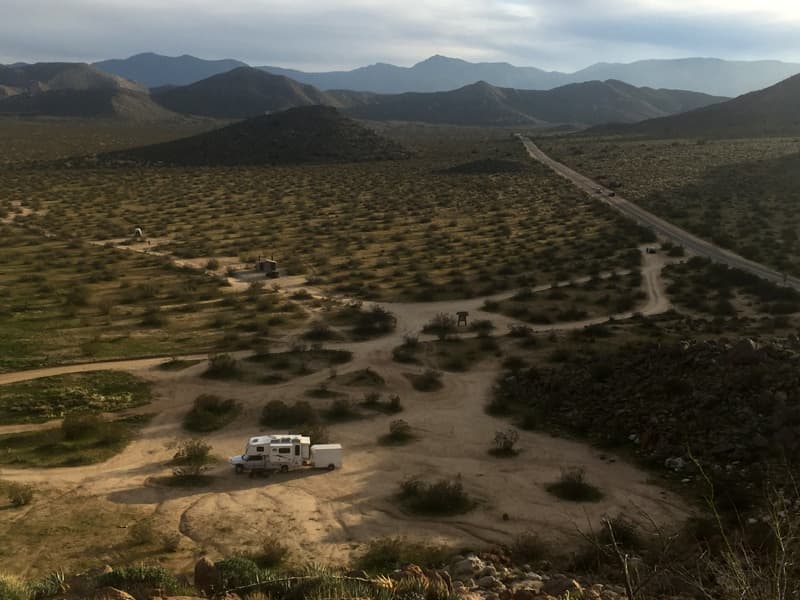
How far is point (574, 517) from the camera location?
16719 millimetres

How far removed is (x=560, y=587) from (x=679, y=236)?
46.9 meters

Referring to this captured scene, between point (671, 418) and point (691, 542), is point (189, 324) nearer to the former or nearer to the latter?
point (671, 418)

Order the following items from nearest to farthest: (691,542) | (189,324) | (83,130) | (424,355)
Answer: (691,542) < (424,355) < (189,324) < (83,130)

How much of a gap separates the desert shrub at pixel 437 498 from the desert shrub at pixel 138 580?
24.1 feet

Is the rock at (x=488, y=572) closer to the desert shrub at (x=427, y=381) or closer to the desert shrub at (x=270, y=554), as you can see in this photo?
the desert shrub at (x=270, y=554)

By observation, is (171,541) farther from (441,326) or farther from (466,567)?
(441,326)

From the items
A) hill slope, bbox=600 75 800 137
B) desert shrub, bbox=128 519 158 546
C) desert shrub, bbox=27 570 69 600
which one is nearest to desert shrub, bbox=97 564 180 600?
desert shrub, bbox=27 570 69 600

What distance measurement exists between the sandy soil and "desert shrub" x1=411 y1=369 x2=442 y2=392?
49cm

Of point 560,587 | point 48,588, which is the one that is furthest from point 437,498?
point 48,588

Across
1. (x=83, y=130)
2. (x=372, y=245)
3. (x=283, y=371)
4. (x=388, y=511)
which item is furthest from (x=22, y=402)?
(x=83, y=130)

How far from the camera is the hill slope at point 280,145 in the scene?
12550 cm

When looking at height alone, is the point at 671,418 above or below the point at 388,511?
above

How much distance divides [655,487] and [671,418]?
363 cm

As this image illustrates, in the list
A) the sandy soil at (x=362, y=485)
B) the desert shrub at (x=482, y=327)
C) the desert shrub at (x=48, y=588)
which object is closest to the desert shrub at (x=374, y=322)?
the desert shrub at (x=482, y=327)
